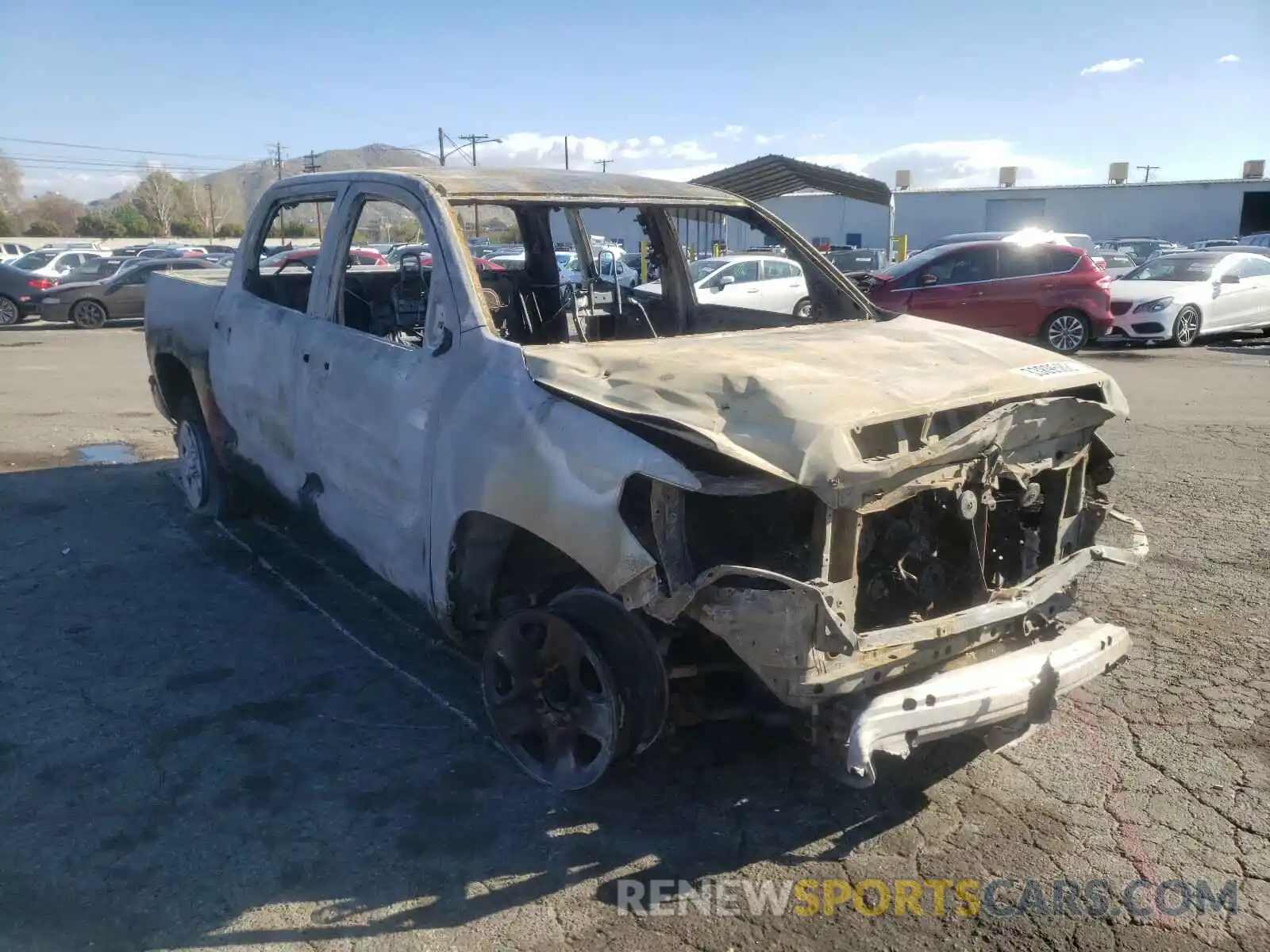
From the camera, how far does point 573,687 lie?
10.6ft

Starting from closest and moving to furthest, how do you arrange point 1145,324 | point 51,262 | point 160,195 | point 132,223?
point 1145,324 → point 51,262 → point 132,223 → point 160,195

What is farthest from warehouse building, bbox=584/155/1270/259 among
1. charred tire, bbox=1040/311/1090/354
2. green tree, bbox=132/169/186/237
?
green tree, bbox=132/169/186/237

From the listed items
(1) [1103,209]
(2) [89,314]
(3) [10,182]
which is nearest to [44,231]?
(3) [10,182]

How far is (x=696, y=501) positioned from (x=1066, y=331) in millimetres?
13007

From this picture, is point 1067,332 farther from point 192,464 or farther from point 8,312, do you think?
point 8,312

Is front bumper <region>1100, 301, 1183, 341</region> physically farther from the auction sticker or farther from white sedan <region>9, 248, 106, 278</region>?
white sedan <region>9, 248, 106, 278</region>

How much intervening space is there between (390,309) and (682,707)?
2502 mm

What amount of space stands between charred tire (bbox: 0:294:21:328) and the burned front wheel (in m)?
20.8

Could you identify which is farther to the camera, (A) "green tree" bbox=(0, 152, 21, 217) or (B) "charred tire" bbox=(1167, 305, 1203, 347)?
(A) "green tree" bbox=(0, 152, 21, 217)

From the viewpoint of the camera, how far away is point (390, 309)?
4711 mm

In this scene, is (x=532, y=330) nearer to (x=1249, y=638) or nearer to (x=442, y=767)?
(x=442, y=767)

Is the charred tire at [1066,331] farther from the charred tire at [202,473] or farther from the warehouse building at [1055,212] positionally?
the warehouse building at [1055,212]

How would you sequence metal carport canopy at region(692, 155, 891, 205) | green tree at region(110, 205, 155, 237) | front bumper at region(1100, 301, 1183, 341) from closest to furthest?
1. metal carport canopy at region(692, 155, 891, 205)
2. front bumper at region(1100, 301, 1183, 341)
3. green tree at region(110, 205, 155, 237)

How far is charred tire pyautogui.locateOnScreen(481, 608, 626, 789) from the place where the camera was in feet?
10.1
